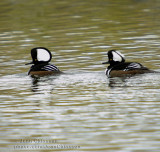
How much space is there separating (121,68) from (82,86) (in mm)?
1833

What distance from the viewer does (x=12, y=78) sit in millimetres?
14797

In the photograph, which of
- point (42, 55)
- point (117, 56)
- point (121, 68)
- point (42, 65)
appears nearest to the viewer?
point (121, 68)

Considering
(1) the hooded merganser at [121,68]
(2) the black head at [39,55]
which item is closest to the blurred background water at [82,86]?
(1) the hooded merganser at [121,68]

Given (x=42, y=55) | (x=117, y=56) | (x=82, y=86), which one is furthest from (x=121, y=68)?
(x=42, y=55)

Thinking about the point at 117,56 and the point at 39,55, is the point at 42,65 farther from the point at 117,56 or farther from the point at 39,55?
the point at 117,56

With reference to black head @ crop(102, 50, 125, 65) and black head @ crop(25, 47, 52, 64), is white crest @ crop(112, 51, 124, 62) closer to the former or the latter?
black head @ crop(102, 50, 125, 65)

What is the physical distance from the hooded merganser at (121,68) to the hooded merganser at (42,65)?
1.45 m

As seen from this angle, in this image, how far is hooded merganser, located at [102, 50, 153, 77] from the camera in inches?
553

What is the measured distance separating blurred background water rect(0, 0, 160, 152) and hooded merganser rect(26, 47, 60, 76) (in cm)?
39

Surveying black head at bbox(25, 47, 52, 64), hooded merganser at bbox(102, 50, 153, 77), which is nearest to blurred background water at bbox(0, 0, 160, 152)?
hooded merganser at bbox(102, 50, 153, 77)

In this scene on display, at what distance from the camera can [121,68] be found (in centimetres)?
1444

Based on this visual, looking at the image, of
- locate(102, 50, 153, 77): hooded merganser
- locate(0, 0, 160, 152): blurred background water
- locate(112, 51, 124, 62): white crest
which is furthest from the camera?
locate(112, 51, 124, 62): white crest

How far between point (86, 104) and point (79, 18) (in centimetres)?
1554

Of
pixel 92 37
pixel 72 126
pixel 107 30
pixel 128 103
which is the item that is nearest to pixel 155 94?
pixel 128 103
